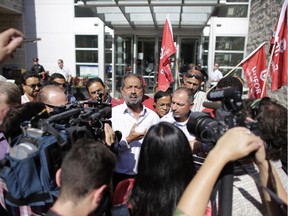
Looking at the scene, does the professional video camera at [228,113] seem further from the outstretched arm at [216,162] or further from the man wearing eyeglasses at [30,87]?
the man wearing eyeglasses at [30,87]

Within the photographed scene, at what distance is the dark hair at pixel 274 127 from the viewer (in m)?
1.18

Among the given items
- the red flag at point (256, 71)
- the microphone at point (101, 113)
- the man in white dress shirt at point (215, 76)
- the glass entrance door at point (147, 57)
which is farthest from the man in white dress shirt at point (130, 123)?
the glass entrance door at point (147, 57)

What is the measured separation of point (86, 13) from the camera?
11.6m

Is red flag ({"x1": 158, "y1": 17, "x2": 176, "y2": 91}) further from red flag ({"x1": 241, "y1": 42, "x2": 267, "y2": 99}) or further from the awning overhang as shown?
the awning overhang

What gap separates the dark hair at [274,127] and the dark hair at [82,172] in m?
0.72

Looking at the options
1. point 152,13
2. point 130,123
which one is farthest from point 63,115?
point 152,13

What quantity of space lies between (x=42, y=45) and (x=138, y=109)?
1055cm

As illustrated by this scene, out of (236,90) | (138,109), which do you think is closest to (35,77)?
(138,109)

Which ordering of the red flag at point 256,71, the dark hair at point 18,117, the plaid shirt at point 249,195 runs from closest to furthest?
the plaid shirt at point 249,195 → the dark hair at point 18,117 → the red flag at point 256,71

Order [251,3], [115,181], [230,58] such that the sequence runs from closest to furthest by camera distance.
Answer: [115,181]
[251,3]
[230,58]

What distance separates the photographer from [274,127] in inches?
47.0

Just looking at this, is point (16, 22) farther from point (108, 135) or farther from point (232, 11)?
point (108, 135)

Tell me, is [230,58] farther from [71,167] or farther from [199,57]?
[71,167]

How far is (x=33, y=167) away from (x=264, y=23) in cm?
890
